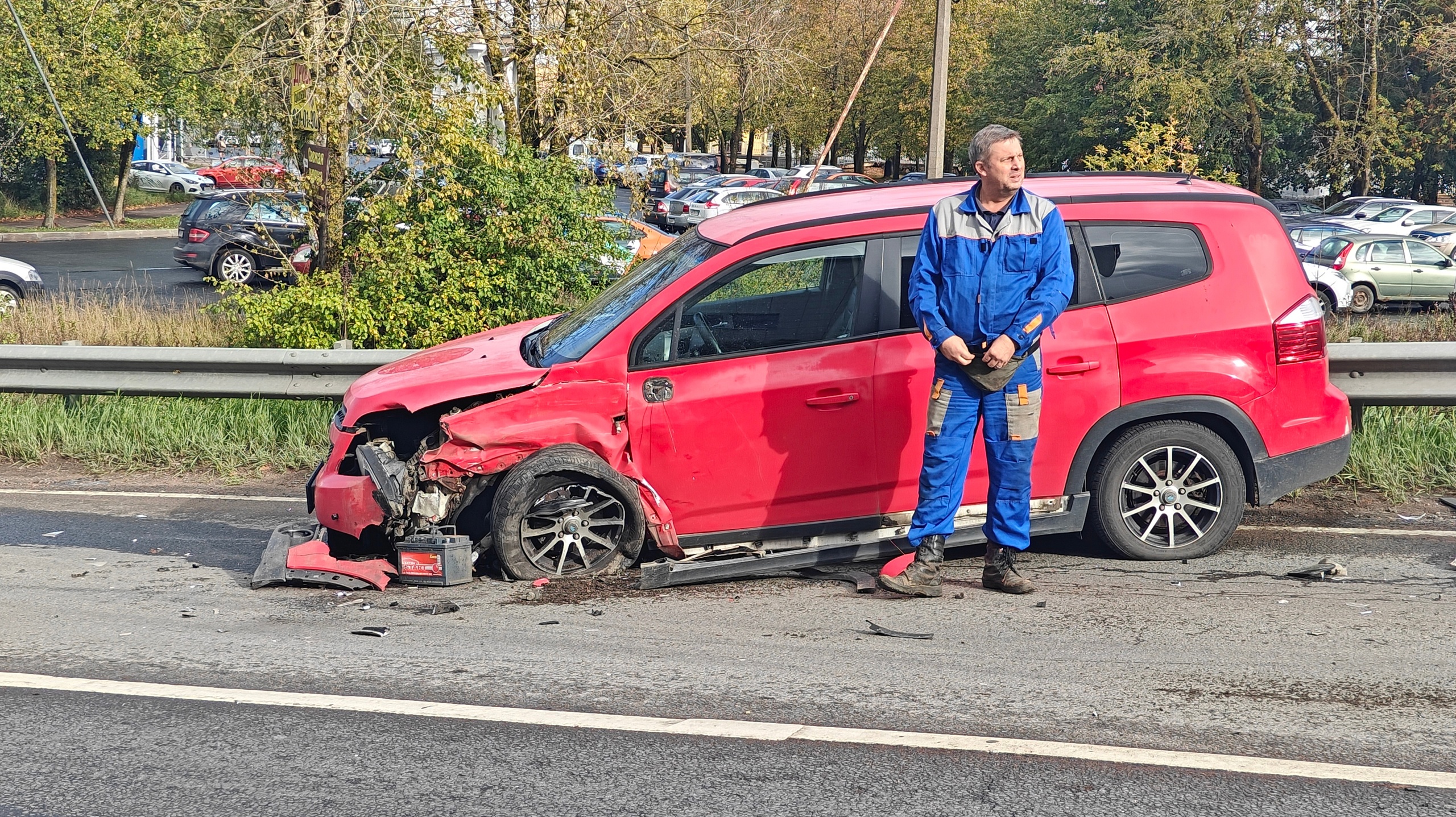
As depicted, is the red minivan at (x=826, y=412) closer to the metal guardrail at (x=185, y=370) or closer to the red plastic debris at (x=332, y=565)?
the red plastic debris at (x=332, y=565)

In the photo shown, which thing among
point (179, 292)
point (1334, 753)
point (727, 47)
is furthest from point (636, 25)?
point (179, 292)

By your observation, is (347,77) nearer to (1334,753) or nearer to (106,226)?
(1334,753)

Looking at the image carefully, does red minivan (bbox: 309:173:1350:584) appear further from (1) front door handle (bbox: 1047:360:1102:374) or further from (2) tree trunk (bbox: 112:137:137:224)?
(2) tree trunk (bbox: 112:137:137:224)

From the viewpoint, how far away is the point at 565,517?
581 centimetres

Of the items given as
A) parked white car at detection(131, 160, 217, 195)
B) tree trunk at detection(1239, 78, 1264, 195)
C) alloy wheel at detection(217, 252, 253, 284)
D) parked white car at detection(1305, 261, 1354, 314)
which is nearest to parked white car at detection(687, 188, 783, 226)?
tree trunk at detection(1239, 78, 1264, 195)

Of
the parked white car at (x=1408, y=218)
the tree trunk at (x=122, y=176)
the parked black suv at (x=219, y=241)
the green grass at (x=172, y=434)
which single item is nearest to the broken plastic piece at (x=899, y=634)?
the green grass at (x=172, y=434)

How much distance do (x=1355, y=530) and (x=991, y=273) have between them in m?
2.78

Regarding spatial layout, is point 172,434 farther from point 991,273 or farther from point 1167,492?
point 1167,492

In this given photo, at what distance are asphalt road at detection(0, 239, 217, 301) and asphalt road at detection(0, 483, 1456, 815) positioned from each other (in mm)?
16705

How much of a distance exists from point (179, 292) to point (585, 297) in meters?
14.7

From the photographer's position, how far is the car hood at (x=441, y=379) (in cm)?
585

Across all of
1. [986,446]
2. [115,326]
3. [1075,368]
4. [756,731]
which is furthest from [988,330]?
[115,326]

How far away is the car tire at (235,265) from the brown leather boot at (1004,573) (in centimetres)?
2074

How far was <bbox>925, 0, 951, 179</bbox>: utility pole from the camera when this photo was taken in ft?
47.4
